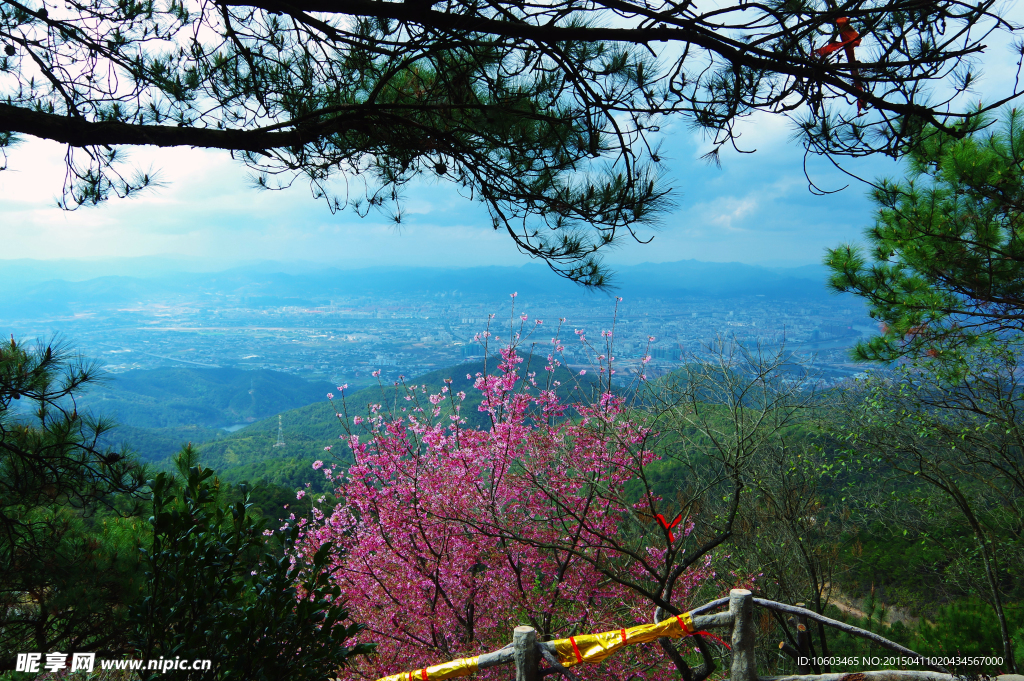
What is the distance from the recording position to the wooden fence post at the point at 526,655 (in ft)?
6.43

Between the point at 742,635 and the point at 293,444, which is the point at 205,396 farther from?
the point at 742,635

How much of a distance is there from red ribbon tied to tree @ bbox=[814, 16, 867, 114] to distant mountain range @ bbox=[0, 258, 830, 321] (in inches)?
3219

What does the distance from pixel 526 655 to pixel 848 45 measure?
7.20ft

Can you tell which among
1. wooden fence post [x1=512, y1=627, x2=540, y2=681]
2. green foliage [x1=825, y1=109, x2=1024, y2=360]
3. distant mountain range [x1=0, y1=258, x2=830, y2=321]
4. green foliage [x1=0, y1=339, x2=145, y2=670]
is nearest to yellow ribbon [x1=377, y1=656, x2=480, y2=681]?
wooden fence post [x1=512, y1=627, x2=540, y2=681]

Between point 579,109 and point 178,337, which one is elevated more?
point 579,109

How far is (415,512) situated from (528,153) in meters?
2.57

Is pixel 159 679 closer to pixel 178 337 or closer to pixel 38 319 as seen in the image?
pixel 178 337

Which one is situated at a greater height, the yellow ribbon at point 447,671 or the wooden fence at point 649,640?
the wooden fence at point 649,640

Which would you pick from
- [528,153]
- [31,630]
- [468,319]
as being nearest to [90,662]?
[31,630]

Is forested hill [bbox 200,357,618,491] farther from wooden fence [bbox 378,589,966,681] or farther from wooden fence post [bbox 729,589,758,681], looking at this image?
wooden fence post [bbox 729,589,758,681]

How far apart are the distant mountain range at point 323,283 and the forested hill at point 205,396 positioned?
1695 inches

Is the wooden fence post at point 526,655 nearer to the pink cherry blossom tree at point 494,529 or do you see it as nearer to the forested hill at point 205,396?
the pink cherry blossom tree at point 494,529

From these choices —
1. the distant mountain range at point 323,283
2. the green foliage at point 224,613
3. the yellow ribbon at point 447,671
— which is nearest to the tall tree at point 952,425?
the yellow ribbon at point 447,671

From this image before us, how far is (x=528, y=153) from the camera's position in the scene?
2102 millimetres
